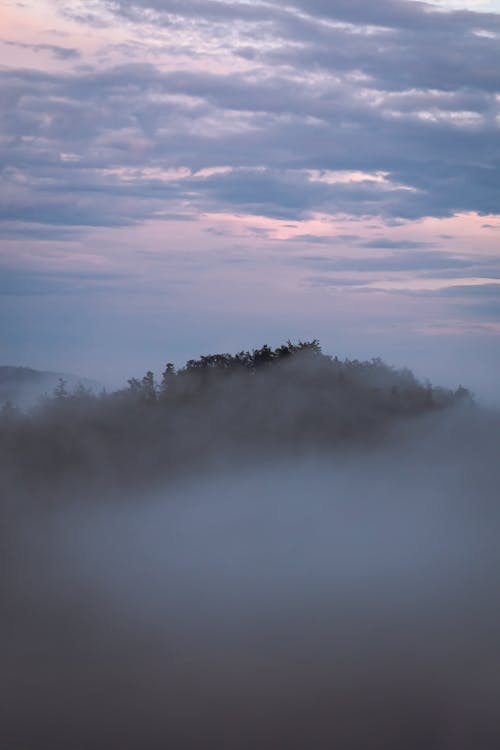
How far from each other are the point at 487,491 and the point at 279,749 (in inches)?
723

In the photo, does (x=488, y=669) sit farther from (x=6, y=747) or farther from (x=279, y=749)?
(x=6, y=747)

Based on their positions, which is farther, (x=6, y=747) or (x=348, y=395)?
(x=348, y=395)

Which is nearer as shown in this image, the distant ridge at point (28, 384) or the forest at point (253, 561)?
the forest at point (253, 561)

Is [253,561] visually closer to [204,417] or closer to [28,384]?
[204,417]

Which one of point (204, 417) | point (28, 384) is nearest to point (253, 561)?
point (204, 417)

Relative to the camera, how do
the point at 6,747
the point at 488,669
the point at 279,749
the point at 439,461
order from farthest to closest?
the point at 439,461 < the point at 488,669 < the point at 279,749 < the point at 6,747

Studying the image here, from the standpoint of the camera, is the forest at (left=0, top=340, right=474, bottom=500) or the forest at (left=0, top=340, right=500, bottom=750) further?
the forest at (left=0, top=340, right=474, bottom=500)

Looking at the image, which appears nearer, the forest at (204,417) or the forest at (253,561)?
the forest at (253,561)

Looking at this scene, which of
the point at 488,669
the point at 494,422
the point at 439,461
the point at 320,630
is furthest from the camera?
the point at 494,422

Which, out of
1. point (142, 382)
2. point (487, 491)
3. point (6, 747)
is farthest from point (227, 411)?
point (6, 747)

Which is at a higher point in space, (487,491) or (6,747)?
(487,491)

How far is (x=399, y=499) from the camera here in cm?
3944

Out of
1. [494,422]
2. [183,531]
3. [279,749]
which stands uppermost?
[494,422]

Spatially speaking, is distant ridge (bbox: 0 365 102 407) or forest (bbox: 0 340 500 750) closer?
forest (bbox: 0 340 500 750)
